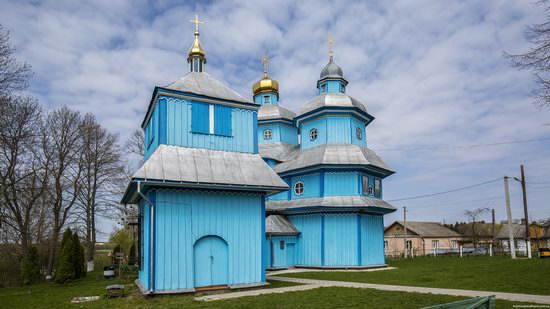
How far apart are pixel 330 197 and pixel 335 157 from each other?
2126mm

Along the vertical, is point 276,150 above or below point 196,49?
below

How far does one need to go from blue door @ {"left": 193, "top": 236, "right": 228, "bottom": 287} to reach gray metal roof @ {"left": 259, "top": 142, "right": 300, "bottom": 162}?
526 inches

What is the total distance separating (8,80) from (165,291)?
8.46 m

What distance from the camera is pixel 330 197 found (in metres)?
22.4

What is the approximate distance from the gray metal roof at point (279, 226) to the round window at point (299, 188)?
1.65 metres

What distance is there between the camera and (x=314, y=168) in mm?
22734

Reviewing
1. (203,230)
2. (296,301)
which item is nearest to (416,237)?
(203,230)

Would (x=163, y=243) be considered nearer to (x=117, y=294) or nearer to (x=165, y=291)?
(x=165, y=291)

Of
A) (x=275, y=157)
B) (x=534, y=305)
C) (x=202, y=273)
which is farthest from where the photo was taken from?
(x=275, y=157)

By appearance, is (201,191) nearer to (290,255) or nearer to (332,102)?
(290,255)

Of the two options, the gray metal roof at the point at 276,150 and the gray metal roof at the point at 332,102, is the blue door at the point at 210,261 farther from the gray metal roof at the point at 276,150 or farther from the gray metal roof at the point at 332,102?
the gray metal roof at the point at 276,150

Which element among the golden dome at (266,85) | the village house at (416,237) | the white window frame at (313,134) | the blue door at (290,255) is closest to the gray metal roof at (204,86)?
the white window frame at (313,134)

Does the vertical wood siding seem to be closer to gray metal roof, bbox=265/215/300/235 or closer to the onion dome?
gray metal roof, bbox=265/215/300/235

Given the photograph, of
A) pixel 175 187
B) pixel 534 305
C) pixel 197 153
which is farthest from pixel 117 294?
pixel 534 305
